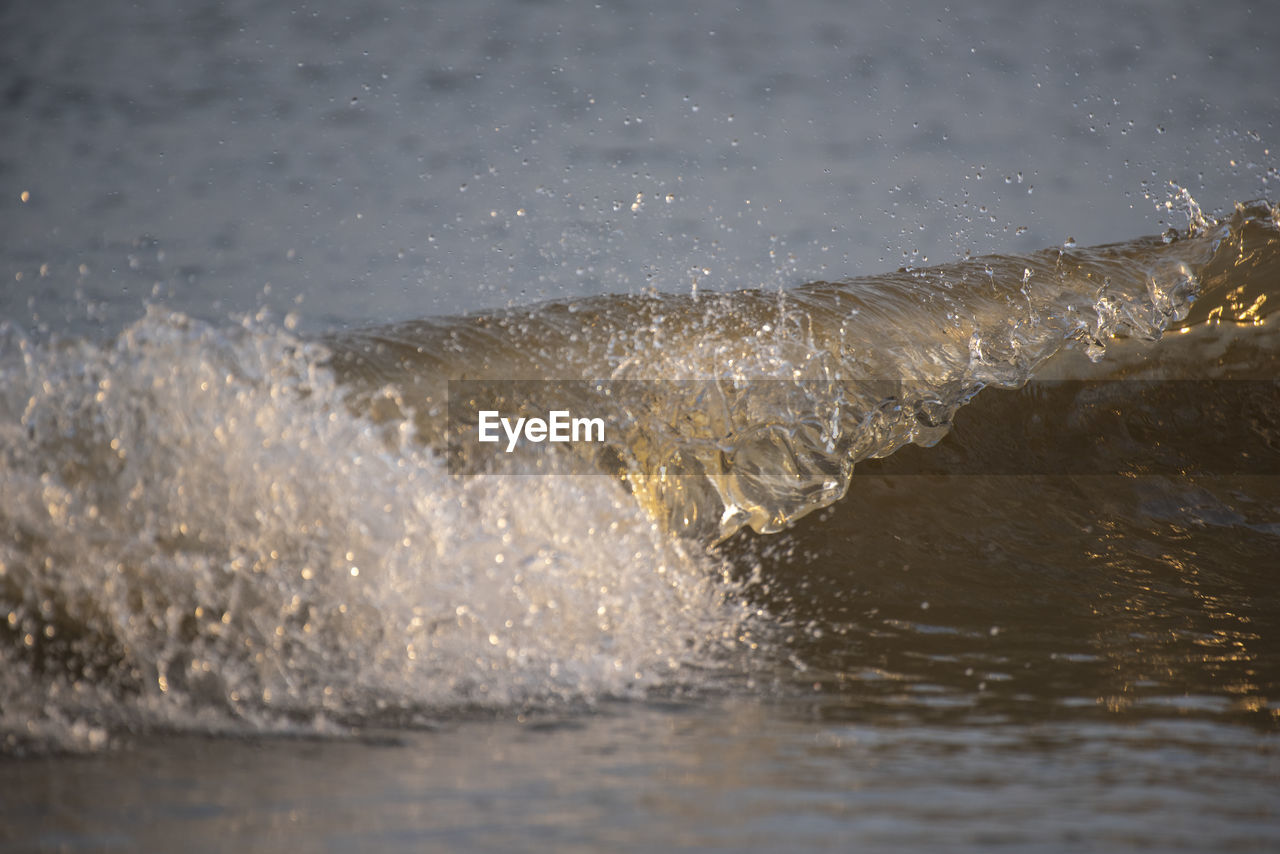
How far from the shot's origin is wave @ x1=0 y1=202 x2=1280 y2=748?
4.42 ft

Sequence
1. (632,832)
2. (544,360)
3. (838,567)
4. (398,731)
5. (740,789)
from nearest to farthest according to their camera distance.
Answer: (632,832) < (740,789) < (398,731) < (838,567) < (544,360)

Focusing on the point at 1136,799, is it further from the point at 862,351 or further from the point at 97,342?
the point at 862,351

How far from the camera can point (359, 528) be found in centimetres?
156

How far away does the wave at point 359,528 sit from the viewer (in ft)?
4.42

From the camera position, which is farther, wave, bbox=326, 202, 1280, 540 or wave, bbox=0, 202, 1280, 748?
wave, bbox=326, 202, 1280, 540

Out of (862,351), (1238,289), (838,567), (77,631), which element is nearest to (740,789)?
(77,631)

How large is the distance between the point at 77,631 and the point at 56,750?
31 centimetres

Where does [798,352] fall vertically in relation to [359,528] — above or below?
above

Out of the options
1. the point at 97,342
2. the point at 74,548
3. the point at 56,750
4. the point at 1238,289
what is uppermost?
the point at 1238,289

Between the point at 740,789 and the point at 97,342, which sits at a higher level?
the point at 97,342

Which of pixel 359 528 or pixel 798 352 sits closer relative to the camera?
pixel 359 528

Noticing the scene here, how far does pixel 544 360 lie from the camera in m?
2.46

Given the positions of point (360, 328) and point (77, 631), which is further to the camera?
point (360, 328)

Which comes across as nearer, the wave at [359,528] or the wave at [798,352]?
the wave at [359,528]
